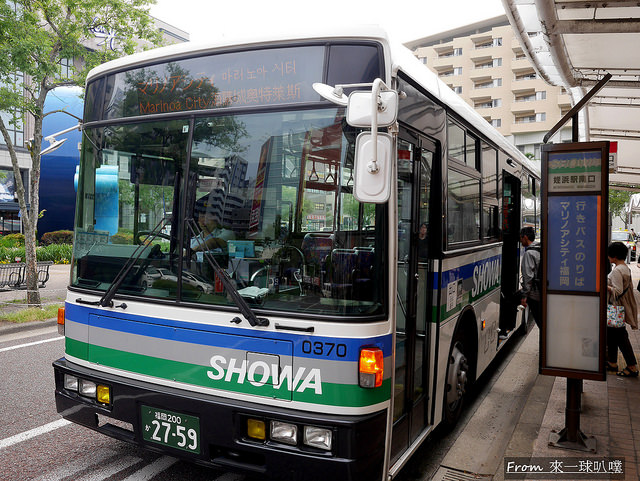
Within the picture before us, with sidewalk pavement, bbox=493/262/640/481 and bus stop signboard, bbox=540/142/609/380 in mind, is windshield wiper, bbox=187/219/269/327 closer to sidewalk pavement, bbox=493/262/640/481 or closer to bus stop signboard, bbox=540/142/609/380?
sidewalk pavement, bbox=493/262/640/481

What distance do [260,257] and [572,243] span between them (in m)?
2.81

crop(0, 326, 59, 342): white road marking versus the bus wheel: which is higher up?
the bus wheel

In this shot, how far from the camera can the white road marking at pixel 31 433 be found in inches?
182

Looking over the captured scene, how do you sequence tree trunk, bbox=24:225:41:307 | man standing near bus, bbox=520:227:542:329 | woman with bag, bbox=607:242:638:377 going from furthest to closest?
tree trunk, bbox=24:225:41:307 < man standing near bus, bbox=520:227:542:329 < woman with bag, bbox=607:242:638:377

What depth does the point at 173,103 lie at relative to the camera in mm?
3574

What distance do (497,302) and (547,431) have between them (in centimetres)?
212

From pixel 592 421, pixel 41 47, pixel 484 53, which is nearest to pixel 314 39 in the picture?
pixel 592 421

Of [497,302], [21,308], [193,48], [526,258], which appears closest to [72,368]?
[193,48]

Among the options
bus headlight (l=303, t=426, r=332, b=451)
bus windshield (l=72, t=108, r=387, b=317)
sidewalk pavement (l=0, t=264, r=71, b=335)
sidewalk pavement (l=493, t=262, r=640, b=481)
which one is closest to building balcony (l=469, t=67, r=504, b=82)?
sidewalk pavement (l=0, t=264, r=71, b=335)

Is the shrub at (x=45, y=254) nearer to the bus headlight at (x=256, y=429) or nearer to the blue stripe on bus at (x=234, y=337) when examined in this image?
the blue stripe on bus at (x=234, y=337)

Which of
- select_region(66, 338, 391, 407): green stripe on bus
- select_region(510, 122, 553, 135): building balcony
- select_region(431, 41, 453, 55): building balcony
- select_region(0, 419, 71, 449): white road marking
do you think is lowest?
select_region(0, 419, 71, 449): white road marking

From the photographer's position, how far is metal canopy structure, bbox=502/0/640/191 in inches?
202

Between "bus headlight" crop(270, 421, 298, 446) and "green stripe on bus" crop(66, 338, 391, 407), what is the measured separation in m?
Result: 0.15

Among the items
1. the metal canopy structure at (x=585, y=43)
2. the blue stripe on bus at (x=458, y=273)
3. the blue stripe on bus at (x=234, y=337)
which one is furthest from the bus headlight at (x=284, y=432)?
the metal canopy structure at (x=585, y=43)
